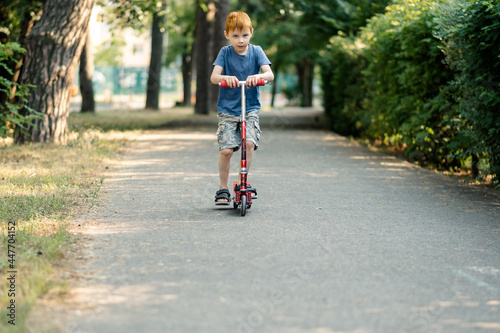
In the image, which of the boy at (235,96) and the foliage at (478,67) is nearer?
the boy at (235,96)

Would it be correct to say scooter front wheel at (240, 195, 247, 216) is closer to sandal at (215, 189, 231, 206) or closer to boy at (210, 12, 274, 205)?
boy at (210, 12, 274, 205)

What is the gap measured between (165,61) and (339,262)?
44415mm

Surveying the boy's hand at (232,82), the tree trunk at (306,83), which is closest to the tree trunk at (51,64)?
the boy's hand at (232,82)

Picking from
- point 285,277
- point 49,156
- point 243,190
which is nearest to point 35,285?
point 285,277

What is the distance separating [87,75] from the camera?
75.3 feet

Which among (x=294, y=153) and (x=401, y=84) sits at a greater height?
(x=401, y=84)

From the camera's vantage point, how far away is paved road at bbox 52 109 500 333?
11.5 feet

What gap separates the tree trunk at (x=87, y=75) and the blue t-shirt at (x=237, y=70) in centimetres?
1723

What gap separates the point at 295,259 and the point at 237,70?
7.83 feet

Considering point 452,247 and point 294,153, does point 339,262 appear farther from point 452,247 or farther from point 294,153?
point 294,153

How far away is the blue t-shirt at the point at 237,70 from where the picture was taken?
6.33m

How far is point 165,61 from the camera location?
4762 cm

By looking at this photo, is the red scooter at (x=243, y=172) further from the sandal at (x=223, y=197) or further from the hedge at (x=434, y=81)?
the hedge at (x=434, y=81)

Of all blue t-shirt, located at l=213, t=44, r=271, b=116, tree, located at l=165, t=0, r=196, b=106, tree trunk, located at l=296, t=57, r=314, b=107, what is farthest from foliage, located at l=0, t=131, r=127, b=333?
tree trunk, located at l=296, t=57, r=314, b=107
